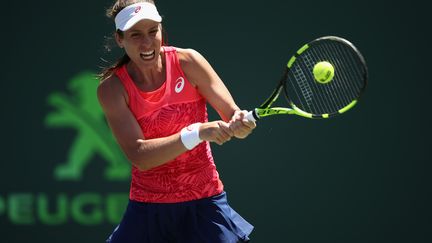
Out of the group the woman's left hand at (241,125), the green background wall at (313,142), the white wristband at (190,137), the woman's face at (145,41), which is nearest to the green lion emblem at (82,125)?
the green background wall at (313,142)

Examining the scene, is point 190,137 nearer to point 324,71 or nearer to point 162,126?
point 162,126

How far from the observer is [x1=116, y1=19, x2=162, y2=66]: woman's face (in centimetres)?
307

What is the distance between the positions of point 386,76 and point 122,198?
185 centimetres

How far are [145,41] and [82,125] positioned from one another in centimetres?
221

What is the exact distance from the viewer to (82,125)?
5.17 metres

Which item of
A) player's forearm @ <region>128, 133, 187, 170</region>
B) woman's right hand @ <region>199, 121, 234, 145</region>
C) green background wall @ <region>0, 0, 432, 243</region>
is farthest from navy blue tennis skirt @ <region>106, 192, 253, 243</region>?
green background wall @ <region>0, 0, 432, 243</region>

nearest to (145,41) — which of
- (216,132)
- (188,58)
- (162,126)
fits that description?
(188,58)

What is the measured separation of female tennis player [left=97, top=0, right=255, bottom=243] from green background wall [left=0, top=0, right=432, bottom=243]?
6.09 feet

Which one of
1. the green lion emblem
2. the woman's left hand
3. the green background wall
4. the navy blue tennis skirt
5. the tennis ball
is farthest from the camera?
the green lion emblem

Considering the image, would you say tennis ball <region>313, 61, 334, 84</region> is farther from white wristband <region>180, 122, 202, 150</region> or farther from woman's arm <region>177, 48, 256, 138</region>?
white wristband <region>180, 122, 202, 150</region>

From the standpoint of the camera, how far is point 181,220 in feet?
10.3

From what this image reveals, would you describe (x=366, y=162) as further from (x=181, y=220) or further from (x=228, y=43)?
(x=181, y=220)

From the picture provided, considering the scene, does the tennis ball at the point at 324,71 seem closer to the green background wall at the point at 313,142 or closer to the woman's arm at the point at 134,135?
the woman's arm at the point at 134,135

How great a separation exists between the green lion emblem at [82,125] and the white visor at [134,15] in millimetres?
2046
